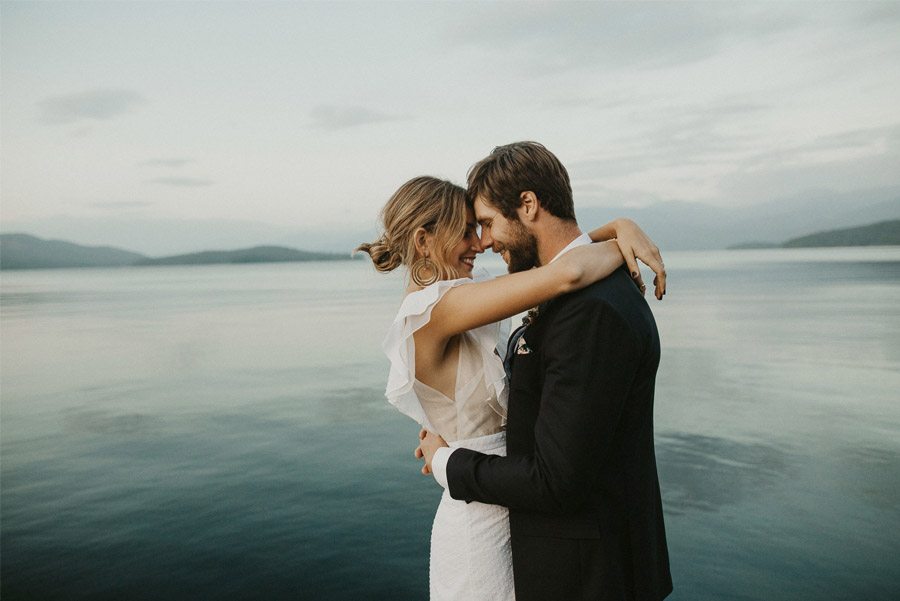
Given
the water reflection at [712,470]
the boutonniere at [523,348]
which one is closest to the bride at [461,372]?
the boutonniere at [523,348]

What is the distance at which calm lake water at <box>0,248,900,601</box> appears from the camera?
20.8 feet

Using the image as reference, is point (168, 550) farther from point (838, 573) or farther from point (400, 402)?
point (838, 573)

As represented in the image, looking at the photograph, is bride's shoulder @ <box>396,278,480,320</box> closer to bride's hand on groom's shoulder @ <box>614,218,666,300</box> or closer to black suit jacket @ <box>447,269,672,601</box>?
black suit jacket @ <box>447,269,672,601</box>

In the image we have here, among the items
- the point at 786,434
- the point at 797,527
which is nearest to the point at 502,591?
the point at 797,527

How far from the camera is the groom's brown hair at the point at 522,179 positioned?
2545 millimetres

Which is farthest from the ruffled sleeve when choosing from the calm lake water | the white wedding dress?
the calm lake water

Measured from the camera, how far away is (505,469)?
2240 millimetres

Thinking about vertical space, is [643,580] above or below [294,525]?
above

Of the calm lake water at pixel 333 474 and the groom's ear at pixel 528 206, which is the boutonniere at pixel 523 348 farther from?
the calm lake water at pixel 333 474

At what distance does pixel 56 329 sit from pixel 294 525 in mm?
23622

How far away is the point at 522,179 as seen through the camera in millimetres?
2549

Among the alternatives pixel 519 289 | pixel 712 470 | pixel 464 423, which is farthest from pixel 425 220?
pixel 712 470

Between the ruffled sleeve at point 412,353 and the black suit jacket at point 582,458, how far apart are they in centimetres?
29

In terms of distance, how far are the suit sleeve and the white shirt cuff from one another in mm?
340
